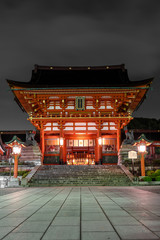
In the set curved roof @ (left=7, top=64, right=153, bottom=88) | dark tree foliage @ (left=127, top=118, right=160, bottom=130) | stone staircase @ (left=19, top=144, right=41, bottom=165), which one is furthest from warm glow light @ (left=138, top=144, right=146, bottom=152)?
dark tree foliage @ (left=127, top=118, right=160, bottom=130)

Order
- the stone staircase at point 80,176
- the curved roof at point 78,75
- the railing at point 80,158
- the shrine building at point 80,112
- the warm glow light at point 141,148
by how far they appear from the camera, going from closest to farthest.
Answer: the stone staircase at point 80,176, the warm glow light at point 141,148, the shrine building at point 80,112, the curved roof at point 78,75, the railing at point 80,158

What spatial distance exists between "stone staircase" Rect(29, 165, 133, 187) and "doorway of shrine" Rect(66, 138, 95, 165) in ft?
22.5

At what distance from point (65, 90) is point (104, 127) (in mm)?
6739

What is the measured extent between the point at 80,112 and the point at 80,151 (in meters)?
5.80

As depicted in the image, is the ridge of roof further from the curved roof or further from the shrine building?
the shrine building

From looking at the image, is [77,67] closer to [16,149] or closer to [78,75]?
[78,75]

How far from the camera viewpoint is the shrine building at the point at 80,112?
76.4 ft

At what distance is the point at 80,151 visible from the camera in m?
27.9

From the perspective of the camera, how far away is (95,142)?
2712 centimetres

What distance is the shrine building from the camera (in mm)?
23297

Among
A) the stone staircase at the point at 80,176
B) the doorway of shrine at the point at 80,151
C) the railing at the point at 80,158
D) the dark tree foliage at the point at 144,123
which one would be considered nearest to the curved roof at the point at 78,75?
the doorway of shrine at the point at 80,151

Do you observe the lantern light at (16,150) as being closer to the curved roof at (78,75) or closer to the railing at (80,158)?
the railing at (80,158)

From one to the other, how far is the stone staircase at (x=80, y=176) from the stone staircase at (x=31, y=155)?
5.80 ft

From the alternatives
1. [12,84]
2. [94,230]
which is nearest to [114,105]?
[12,84]
